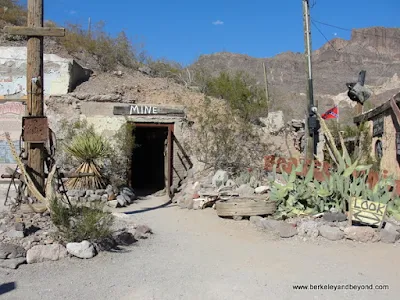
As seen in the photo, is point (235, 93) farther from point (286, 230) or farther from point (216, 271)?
point (216, 271)

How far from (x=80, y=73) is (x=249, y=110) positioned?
6248mm

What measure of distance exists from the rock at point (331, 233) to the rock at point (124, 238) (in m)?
3.17

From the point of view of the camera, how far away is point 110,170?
39.1 ft

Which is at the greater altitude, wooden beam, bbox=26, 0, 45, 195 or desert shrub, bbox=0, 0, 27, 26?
desert shrub, bbox=0, 0, 27, 26

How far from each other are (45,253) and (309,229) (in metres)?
4.27

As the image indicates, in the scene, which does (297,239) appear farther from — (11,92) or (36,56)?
(11,92)

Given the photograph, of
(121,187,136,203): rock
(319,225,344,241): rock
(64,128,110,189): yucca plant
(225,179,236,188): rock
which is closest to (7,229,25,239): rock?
(319,225,344,241): rock

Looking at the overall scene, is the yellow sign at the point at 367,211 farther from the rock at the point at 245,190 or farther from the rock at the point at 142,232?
the rock at the point at 142,232

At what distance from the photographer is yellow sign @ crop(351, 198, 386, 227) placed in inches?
276

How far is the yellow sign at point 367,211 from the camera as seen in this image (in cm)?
702

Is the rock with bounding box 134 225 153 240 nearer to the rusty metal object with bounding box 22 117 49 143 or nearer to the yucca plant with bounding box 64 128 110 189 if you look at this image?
the rusty metal object with bounding box 22 117 49 143

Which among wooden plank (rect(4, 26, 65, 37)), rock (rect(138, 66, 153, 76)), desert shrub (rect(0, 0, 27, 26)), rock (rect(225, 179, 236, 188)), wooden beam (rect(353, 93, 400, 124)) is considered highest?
desert shrub (rect(0, 0, 27, 26))

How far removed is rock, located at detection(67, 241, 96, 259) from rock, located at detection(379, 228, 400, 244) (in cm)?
462

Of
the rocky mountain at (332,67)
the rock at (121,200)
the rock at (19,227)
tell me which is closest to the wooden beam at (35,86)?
the rock at (19,227)
